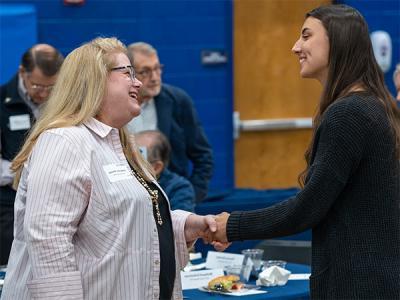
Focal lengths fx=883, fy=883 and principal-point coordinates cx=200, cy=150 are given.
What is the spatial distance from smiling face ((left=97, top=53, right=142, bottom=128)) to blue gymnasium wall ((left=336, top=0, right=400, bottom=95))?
17.0ft

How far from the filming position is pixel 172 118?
16.9 ft

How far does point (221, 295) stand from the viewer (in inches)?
130

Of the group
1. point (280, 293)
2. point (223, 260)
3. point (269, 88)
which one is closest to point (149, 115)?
point (223, 260)

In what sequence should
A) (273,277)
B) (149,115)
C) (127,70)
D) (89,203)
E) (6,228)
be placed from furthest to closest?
(149,115), (6,228), (273,277), (127,70), (89,203)

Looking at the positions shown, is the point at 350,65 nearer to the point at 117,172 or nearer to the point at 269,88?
the point at 117,172

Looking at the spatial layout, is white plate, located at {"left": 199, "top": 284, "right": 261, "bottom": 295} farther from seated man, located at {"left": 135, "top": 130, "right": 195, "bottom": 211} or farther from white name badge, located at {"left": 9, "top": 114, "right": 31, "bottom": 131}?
white name badge, located at {"left": 9, "top": 114, "right": 31, "bottom": 131}

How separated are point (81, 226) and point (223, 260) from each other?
56.1 inches

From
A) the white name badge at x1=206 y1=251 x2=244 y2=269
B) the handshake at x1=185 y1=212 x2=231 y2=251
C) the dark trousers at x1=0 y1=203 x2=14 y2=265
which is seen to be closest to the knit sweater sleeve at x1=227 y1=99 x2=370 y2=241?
the handshake at x1=185 y1=212 x2=231 y2=251

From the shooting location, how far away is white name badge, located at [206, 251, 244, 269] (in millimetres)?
3630

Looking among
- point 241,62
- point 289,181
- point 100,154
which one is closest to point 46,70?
point 100,154

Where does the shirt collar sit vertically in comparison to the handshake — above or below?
above

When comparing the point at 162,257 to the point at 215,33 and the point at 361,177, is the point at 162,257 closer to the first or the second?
the point at 361,177

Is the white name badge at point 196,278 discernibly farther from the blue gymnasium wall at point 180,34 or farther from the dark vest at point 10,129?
the blue gymnasium wall at point 180,34

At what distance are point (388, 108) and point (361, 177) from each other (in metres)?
0.23
